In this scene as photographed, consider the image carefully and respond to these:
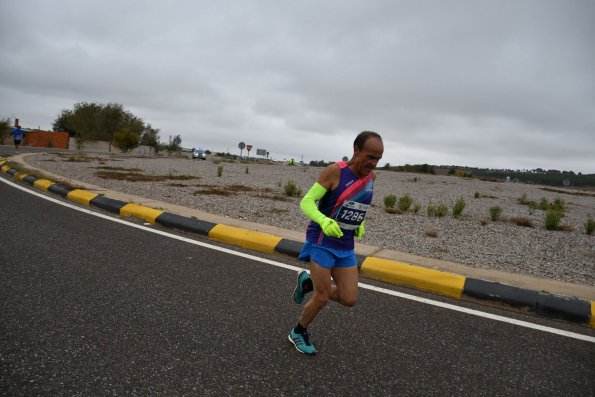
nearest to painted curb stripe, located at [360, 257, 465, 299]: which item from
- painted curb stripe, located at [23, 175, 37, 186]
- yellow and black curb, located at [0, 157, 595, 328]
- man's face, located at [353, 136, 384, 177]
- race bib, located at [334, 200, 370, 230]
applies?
yellow and black curb, located at [0, 157, 595, 328]

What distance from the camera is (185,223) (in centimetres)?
674

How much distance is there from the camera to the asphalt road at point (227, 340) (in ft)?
8.08

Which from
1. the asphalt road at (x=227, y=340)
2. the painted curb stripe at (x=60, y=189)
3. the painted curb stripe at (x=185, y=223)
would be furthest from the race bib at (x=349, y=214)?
the painted curb stripe at (x=60, y=189)

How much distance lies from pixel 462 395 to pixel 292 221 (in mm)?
5834

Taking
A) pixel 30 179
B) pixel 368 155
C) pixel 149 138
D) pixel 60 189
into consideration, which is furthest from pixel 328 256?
pixel 149 138

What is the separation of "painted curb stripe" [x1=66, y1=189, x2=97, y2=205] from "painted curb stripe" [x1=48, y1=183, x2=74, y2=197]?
22 centimetres

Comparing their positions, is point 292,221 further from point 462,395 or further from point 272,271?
point 462,395

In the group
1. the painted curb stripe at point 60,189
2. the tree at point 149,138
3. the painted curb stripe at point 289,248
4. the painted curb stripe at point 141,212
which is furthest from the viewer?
the tree at point 149,138

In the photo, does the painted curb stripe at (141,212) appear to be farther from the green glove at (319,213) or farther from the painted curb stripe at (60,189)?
the green glove at (319,213)

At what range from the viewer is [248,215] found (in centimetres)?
848

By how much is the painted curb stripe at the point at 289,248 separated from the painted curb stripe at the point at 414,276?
3.22 feet

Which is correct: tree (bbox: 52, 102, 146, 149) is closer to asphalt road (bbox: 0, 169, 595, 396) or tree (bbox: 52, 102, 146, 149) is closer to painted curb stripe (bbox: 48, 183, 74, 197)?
painted curb stripe (bbox: 48, 183, 74, 197)

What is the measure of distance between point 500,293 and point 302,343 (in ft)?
8.59

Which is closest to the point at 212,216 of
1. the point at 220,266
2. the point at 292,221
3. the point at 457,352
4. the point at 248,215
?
the point at 248,215
